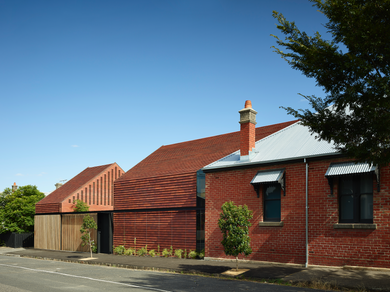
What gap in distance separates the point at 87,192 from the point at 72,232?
6877 mm

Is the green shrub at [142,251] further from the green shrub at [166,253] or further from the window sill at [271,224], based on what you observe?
the window sill at [271,224]

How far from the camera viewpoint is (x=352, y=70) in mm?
8734

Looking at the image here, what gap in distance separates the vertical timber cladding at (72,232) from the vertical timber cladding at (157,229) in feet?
11.8

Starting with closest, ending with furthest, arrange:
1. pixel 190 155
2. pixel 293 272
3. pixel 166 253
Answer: pixel 293 272 < pixel 166 253 < pixel 190 155

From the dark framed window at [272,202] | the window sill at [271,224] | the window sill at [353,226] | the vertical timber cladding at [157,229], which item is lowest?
the vertical timber cladding at [157,229]

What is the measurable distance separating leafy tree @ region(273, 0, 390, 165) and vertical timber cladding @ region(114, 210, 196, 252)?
11253 millimetres

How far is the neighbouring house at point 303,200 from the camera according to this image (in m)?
12.5

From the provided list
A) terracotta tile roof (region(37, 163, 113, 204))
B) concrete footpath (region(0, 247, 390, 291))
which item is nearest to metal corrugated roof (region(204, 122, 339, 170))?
concrete footpath (region(0, 247, 390, 291))

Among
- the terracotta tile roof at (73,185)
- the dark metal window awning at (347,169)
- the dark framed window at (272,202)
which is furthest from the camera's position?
the terracotta tile roof at (73,185)

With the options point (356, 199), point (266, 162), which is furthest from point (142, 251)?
point (356, 199)

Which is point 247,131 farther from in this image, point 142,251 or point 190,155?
point 142,251

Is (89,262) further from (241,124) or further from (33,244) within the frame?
(33,244)

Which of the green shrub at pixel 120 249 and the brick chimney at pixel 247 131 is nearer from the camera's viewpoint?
the brick chimney at pixel 247 131

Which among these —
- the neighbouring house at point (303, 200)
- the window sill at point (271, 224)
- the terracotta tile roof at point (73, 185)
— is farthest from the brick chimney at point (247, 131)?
the terracotta tile roof at point (73, 185)
